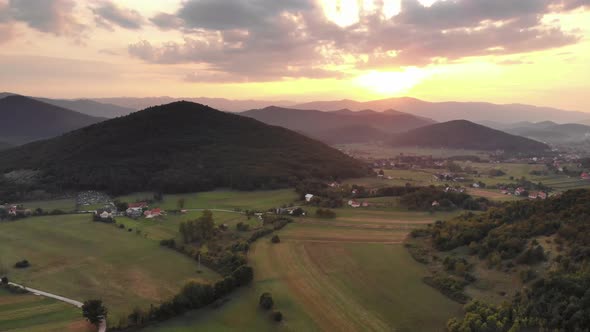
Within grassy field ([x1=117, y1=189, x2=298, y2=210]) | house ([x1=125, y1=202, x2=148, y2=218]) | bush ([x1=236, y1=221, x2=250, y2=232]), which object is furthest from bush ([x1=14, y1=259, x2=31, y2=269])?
grassy field ([x1=117, y1=189, x2=298, y2=210])

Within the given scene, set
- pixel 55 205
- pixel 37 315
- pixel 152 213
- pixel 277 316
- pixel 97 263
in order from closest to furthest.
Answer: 1. pixel 277 316
2. pixel 37 315
3. pixel 97 263
4. pixel 152 213
5. pixel 55 205

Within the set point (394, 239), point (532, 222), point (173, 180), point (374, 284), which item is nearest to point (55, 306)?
point (374, 284)

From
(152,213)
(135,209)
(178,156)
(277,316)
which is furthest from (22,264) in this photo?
(178,156)

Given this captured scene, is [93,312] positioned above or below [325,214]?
below

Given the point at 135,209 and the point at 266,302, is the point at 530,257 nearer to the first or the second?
the point at 266,302

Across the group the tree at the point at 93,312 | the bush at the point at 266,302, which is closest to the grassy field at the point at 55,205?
the tree at the point at 93,312

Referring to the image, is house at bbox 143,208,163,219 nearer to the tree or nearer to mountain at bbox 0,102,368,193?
mountain at bbox 0,102,368,193

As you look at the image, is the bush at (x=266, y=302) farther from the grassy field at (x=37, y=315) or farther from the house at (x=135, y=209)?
the house at (x=135, y=209)
